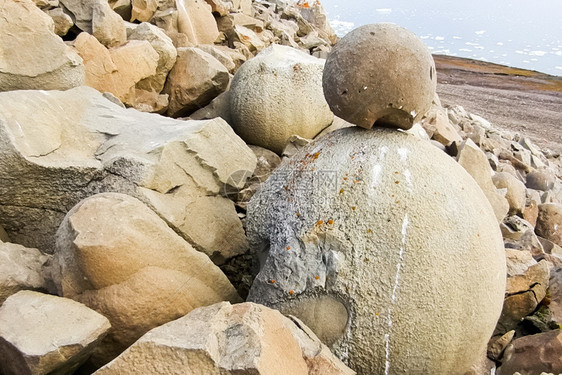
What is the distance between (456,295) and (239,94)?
10.6 ft

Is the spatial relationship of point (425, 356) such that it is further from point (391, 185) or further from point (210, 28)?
point (210, 28)

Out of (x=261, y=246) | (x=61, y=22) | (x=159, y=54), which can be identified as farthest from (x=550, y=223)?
(x=61, y=22)

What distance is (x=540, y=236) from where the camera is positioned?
5.50 m

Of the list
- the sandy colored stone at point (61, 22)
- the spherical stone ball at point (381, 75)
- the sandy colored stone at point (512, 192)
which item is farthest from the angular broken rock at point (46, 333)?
the sandy colored stone at point (512, 192)

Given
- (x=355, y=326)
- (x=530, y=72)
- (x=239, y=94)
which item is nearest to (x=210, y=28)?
(x=239, y=94)

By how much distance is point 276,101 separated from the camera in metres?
5.03

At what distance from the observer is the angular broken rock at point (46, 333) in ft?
6.79

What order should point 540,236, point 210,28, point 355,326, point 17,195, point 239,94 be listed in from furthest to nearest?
point 210,28, point 540,236, point 239,94, point 17,195, point 355,326

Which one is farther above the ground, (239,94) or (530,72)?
(239,94)

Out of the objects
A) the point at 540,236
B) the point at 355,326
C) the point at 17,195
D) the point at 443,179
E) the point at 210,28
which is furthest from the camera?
the point at 210,28

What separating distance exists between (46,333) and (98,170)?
4.41 ft

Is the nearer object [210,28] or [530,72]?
[210,28]

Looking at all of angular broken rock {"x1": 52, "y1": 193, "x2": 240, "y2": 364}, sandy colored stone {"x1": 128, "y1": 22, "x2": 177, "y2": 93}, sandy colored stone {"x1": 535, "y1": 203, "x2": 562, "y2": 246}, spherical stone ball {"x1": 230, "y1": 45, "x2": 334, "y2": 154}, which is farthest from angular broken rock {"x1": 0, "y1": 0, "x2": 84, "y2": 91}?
sandy colored stone {"x1": 535, "y1": 203, "x2": 562, "y2": 246}

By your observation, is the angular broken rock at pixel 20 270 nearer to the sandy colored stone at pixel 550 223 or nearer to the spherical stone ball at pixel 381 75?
the spherical stone ball at pixel 381 75
